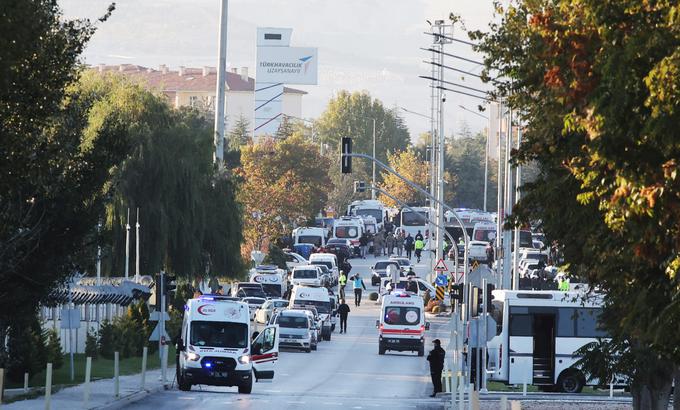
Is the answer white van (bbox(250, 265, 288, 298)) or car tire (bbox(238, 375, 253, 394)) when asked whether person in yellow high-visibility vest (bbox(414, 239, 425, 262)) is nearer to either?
white van (bbox(250, 265, 288, 298))

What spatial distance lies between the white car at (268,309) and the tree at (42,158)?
27.7 meters

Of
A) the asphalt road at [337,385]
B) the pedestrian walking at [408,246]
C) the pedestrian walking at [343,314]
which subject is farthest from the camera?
the pedestrian walking at [408,246]

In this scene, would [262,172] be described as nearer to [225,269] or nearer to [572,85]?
[225,269]

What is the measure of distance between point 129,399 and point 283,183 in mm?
82808

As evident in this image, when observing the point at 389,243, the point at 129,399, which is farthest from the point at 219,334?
the point at 389,243

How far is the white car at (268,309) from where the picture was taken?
6519cm

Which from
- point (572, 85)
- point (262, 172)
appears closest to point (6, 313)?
point (572, 85)

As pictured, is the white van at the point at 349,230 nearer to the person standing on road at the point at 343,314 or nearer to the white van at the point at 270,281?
the white van at the point at 270,281

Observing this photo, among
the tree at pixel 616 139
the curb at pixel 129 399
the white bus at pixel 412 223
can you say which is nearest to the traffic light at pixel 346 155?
the curb at pixel 129 399

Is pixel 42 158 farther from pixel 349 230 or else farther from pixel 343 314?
pixel 349 230

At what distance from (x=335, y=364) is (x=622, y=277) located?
36095 mm

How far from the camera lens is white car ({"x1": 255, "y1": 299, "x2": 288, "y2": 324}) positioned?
2566 inches

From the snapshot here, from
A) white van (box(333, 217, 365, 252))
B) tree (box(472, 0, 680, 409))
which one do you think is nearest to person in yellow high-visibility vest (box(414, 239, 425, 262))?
white van (box(333, 217, 365, 252))

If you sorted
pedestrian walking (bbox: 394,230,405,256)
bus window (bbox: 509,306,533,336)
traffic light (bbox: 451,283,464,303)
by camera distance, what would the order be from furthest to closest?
pedestrian walking (bbox: 394,230,405,256), traffic light (bbox: 451,283,464,303), bus window (bbox: 509,306,533,336)
